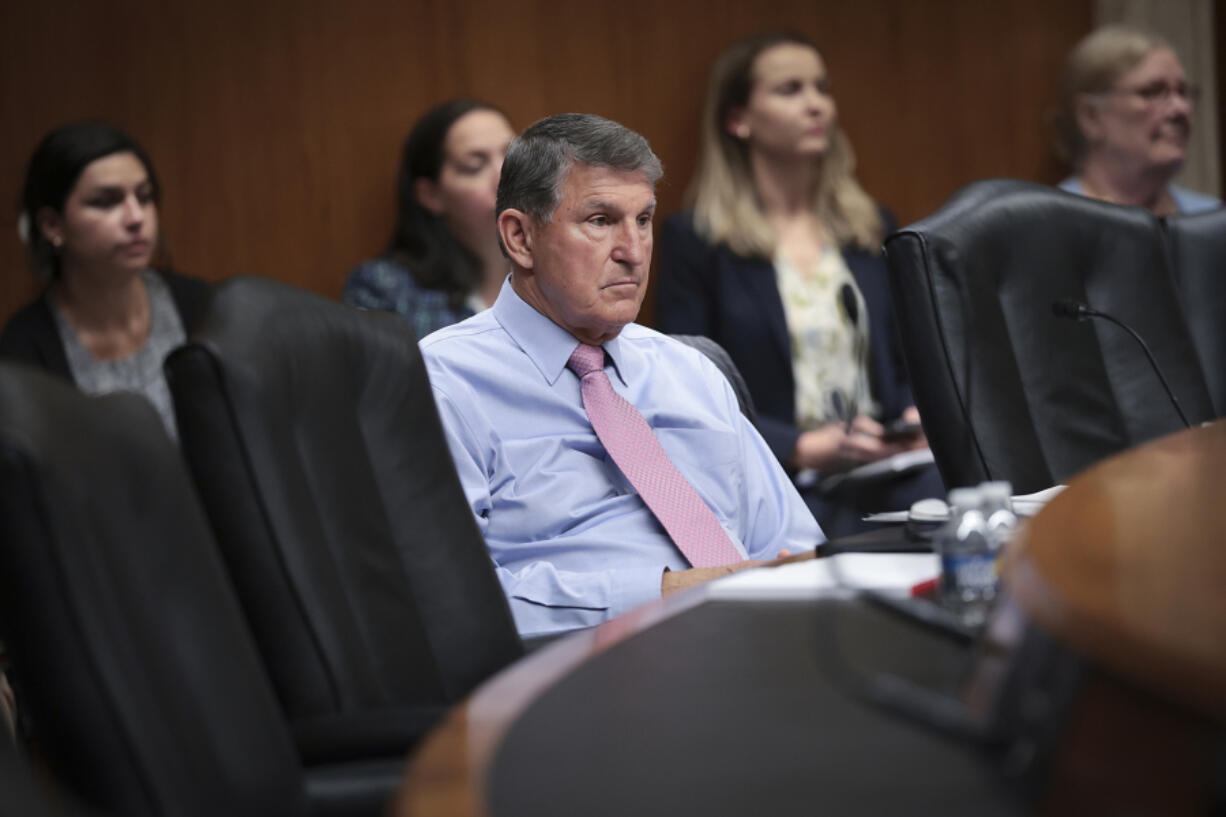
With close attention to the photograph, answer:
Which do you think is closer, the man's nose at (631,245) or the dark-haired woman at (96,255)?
the man's nose at (631,245)

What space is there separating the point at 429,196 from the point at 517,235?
1384 mm

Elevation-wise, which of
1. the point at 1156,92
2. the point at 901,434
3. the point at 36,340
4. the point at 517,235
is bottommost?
the point at 901,434

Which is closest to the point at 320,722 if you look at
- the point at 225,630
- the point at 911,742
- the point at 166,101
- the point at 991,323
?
the point at 225,630

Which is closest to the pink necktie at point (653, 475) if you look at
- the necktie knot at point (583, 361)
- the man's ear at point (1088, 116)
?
the necktie knot at point (583, 361)

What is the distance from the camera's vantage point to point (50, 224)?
3176 millimetres

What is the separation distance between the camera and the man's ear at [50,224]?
3.17 meters

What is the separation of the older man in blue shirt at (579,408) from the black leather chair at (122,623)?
83cm

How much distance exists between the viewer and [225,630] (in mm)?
1013

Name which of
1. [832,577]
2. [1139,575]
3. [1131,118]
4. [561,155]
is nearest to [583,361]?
[561,155]

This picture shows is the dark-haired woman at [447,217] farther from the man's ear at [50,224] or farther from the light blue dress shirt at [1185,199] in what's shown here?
the light blue dress shirt at [1185,199]

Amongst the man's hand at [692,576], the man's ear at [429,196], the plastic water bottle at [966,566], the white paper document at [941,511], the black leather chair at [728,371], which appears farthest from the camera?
the man's ear at [429,196]

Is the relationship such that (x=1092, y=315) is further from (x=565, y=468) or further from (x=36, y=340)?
(x=36, y=340)

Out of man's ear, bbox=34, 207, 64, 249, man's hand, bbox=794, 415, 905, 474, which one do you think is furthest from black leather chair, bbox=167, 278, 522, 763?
man's ear, bbox=34, 207, 64, 249

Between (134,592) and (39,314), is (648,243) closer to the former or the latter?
(134,592)
